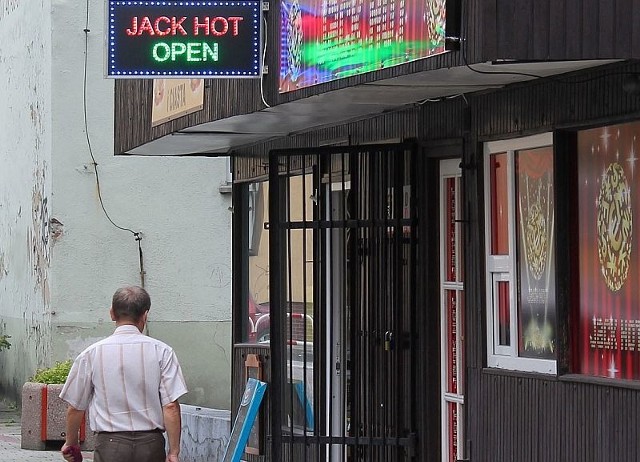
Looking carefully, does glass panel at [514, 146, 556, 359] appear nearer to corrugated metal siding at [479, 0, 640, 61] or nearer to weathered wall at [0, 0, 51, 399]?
corrugated metal siding at [479, 0, 640, 61]

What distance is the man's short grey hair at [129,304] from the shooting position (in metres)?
7.42

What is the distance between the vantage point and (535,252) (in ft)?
26.8

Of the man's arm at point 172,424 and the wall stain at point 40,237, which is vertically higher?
the wall stain at point 40,237

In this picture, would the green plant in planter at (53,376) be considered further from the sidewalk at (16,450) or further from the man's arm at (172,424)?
the man's arm at (172,424)

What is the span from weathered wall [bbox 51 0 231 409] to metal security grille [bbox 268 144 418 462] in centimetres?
821

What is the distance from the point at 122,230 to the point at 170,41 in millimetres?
10544

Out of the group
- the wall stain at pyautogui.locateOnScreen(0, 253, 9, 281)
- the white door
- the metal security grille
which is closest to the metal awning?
the metal security grille

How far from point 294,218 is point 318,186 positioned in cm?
142

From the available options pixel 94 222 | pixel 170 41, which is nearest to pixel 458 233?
pixel 170 41

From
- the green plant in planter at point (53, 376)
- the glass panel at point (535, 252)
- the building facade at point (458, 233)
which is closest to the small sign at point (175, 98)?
the building facade at point (458, 233)

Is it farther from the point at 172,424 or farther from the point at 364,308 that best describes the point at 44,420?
the point at 172,424

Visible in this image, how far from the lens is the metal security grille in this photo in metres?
9.54

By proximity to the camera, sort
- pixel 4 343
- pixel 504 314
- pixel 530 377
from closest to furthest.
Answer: pixel 530 377, pixel 504 314, pixel 4 343

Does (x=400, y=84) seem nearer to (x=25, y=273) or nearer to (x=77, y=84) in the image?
(x=77, y=84)
